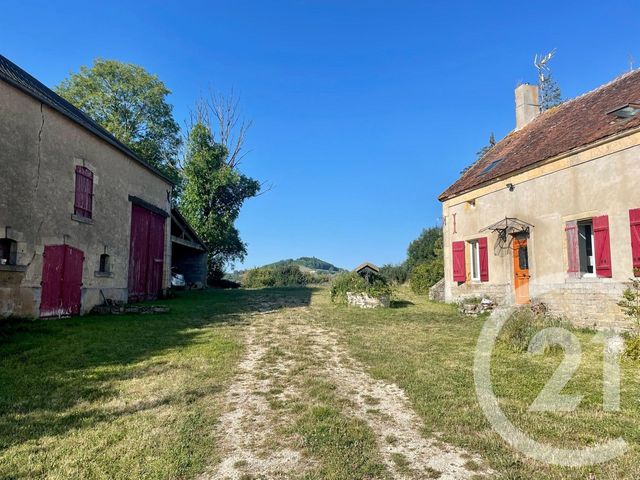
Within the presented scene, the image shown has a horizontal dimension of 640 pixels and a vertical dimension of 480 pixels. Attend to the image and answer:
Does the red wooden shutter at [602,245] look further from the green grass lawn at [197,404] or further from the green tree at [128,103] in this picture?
the green tree at [128,103]

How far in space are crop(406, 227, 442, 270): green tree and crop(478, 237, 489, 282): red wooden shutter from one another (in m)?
13.7

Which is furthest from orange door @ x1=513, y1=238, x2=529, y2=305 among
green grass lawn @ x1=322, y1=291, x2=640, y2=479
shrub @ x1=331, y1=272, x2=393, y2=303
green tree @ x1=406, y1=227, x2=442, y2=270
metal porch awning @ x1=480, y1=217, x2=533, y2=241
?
green tree @ x1=406, y1=227, x2=442, y2=270

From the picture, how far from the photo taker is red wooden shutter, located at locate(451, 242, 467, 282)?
13.8 meters

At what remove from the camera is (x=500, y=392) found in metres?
4.45

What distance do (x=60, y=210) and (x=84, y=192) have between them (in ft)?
3.81

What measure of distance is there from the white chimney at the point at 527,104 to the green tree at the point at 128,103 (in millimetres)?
20645

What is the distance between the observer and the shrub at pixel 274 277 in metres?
30.2

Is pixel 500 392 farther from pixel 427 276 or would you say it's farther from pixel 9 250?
pixel 427 276

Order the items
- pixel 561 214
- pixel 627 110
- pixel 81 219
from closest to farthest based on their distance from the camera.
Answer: pixel 627 110 < pixel 561 214 < pixel 81 219

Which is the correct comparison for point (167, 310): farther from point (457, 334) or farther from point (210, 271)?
point (210, 271)

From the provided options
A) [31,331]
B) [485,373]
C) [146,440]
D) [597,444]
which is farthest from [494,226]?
[31,331]

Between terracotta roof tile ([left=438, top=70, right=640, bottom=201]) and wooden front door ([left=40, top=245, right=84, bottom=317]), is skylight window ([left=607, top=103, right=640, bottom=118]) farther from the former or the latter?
wooden front door ([left=40, top=245, right=84, bottom=317])

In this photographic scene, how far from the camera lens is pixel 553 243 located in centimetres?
1019

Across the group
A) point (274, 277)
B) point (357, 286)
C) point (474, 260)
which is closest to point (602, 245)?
point (474, 260)
